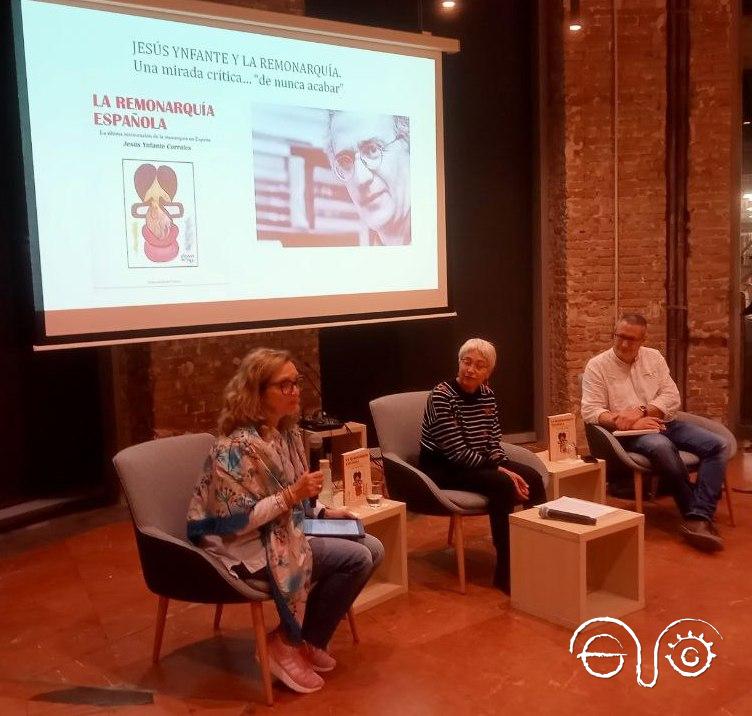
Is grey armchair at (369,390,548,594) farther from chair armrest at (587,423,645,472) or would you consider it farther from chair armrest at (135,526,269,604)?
chair armrest at (135,526,269,604)

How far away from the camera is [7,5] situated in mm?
4945

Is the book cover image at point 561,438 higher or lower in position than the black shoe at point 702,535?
higher

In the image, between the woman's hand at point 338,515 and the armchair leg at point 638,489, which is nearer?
the woman's hand at point 338,515

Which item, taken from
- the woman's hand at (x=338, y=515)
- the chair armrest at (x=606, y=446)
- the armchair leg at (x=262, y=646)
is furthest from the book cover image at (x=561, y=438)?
the armchair leg at (x=262, y=646)


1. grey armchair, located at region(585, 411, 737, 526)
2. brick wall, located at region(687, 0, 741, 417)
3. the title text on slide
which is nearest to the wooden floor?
grey armchair, located at region(585, 411, 737, 526)

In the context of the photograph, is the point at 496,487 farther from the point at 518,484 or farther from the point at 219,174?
the point at 219,174

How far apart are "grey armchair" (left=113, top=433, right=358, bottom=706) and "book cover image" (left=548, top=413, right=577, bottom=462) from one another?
1.55 metres

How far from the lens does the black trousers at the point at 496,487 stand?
413cm

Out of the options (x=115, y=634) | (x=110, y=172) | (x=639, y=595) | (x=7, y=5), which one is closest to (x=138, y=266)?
(x=110, y=172)

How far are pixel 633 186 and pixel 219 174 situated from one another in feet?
10.7

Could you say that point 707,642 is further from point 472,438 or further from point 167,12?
point 167,12

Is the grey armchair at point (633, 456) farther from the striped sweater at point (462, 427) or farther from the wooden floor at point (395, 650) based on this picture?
the striped sweater at point (462, 427)

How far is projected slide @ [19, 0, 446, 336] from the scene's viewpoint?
4.54m

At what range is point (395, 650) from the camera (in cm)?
357
